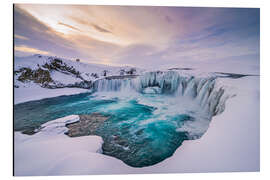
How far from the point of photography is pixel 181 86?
86.7 inches

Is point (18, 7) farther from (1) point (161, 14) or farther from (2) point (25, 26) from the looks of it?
(1) point (161, 14)

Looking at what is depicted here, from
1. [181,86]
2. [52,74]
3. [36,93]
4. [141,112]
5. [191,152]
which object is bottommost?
[191,152]

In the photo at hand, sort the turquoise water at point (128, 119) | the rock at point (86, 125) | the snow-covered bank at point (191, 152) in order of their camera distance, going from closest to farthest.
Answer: the snow-covered bank at point (191, 152) < the turquoise water at point (128, 119) < the rock at point (86, 125)

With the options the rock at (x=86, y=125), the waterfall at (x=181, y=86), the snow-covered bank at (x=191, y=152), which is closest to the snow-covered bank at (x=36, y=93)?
the snow-covered bank at (x=191, y=152)

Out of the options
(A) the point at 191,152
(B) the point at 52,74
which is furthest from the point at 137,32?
(A) the point at 191,152

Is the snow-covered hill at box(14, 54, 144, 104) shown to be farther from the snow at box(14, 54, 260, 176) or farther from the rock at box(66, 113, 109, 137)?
the rock at box(66, 113, 109, 137)

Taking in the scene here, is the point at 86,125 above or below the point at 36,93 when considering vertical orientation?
below

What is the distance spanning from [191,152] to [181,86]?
4.53 feet

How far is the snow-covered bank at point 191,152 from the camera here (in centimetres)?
115

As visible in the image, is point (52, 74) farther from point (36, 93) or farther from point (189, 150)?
point (189, 150)

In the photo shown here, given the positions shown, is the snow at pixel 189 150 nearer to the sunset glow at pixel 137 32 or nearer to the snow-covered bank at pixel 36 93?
the snow-covered bank at pixel 36 93

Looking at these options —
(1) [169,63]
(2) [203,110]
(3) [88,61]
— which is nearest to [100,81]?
(3) [88,61]

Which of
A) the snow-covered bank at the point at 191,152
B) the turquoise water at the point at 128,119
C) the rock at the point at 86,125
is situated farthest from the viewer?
the rock at the point at 86,125
